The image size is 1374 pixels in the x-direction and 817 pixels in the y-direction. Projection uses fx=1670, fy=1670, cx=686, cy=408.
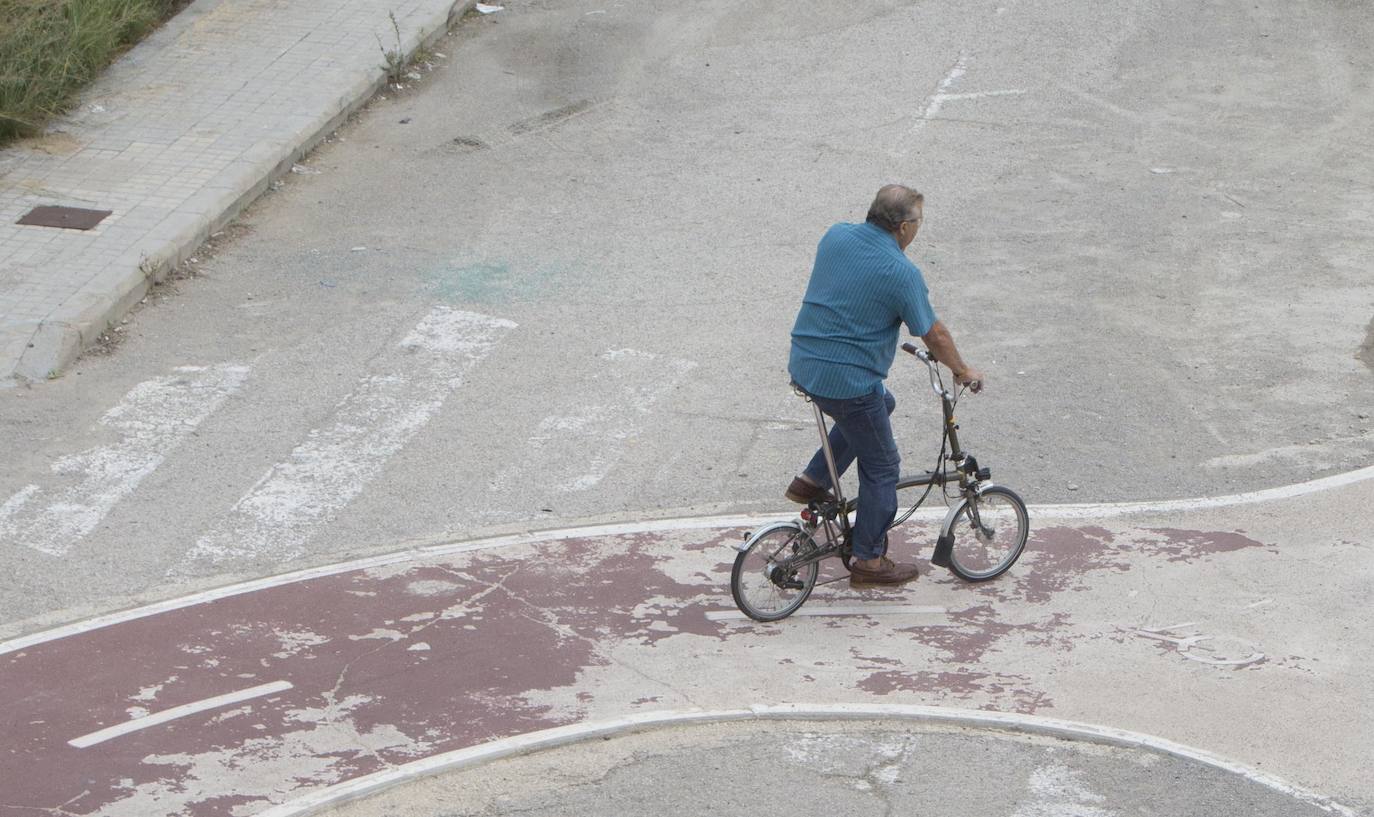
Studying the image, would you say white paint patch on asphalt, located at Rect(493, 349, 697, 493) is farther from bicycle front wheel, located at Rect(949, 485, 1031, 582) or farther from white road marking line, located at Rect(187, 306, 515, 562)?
bicycle front wheel, located at Rect(949, 485, 1031, 582)

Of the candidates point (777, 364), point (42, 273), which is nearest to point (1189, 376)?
point (777, 364)

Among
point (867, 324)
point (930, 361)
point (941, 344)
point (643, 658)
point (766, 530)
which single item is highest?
point (867, 324)

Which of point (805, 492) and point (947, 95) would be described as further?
point (947, 95)

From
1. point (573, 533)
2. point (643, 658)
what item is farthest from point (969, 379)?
point (573, 533)

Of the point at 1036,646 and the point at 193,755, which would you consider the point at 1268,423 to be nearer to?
the point at 1036,646

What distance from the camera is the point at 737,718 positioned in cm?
712

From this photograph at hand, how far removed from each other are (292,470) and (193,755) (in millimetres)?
2870

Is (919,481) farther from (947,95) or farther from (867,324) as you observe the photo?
(947,95)

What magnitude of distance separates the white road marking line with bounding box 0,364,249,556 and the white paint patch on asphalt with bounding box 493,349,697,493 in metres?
1.99

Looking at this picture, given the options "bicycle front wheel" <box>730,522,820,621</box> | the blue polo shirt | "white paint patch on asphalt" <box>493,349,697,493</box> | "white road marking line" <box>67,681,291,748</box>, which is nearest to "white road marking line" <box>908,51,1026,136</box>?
"white paint patch on asphalt" <box>493,349,697,493</box>

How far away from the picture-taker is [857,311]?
7598 mm

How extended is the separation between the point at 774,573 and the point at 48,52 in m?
9.17

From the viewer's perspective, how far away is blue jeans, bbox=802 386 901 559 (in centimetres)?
775

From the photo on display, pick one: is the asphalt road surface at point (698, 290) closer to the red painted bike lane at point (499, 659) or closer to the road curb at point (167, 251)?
the road curb at point (167, 251)
